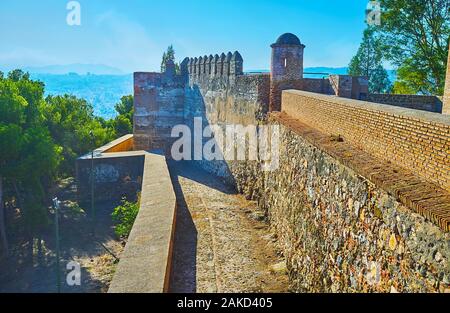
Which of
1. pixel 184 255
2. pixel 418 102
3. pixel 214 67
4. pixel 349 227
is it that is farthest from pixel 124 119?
pixel 349 227

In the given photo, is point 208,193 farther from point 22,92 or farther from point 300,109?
point 22,92

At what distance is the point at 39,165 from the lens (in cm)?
1415

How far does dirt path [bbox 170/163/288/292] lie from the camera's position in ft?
23.4

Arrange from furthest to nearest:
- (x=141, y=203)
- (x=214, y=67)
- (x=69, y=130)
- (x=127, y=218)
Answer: (x=69, y=130), (x=214, y=67), (x=127, y=218), (x=141, y=203)

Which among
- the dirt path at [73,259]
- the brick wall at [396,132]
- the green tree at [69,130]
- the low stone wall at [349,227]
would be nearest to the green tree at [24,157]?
the dirt path at [73,259]

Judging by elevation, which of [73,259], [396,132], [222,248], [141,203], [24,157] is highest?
[396,132]

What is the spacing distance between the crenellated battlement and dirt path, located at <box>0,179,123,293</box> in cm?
631

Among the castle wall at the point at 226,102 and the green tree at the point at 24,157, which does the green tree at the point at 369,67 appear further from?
the green tree at the point at 24,157

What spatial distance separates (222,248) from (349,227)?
395 cm

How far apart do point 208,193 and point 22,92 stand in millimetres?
8478

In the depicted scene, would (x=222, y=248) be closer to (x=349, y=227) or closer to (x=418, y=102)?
(x=349, y=227)

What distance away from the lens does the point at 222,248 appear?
8.55 meters

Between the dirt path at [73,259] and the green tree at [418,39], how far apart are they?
13138 mm

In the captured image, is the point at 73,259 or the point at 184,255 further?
the point at 73,259
